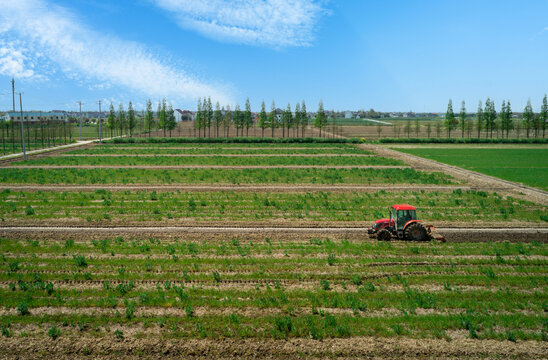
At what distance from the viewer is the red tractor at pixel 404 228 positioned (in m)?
19.4

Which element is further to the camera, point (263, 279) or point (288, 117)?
point (288, 117)

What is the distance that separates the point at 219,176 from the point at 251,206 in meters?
15.1

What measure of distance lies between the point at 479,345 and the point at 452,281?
4.24 meters

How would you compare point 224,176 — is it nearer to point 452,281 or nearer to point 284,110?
point 452,281

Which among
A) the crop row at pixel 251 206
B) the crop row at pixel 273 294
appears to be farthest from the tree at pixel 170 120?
the crop row at pixel 273 294

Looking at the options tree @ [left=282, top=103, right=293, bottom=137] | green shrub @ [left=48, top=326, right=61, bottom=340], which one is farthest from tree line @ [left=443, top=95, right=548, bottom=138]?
green shrub @ [left=48, top=326, right=61, bottom=340]

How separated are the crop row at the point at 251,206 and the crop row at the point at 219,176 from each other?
19.5ft

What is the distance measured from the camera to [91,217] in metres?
24.4

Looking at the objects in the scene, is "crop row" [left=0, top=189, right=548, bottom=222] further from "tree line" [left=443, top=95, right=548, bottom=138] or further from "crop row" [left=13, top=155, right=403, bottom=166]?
"tree line" [left=443, top=95, right=548, bottom=138]

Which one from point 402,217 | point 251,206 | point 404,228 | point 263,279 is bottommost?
point 263,279

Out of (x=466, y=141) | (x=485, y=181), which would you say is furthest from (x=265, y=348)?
(x=466, y=141)

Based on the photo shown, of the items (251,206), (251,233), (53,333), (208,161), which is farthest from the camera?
(208,161)

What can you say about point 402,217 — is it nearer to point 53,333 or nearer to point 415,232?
point 415,232

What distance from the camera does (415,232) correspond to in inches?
768
